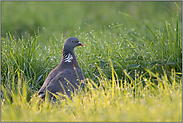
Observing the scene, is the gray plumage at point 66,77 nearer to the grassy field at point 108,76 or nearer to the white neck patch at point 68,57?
the white neck patch at point 68,57

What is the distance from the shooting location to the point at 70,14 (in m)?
10.6

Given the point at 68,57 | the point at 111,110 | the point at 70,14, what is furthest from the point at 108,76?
the point at 70,14

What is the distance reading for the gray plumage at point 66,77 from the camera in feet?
12.1

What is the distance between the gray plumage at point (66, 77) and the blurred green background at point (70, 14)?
5.22 meters

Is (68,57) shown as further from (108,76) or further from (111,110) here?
(111,110)

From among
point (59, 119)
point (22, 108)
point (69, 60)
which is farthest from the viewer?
point (69, 60)

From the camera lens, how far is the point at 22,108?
2926 millimetres

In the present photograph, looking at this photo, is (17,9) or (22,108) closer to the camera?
(22,108)

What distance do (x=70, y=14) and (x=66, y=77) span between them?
719cm

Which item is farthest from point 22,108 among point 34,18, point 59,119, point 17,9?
point 17,9

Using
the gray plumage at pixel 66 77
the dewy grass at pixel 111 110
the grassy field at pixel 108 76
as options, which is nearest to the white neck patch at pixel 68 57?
the gray plumage at pixel 66 77

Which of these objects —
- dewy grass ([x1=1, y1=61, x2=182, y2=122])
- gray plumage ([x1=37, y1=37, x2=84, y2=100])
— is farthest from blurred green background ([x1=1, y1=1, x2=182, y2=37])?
dewy grass ([x1=1, y1=61, x2=182, y2=122])

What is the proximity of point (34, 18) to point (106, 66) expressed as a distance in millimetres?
6585

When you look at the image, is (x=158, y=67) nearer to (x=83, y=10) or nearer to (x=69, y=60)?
A: (x=69, y=60)
